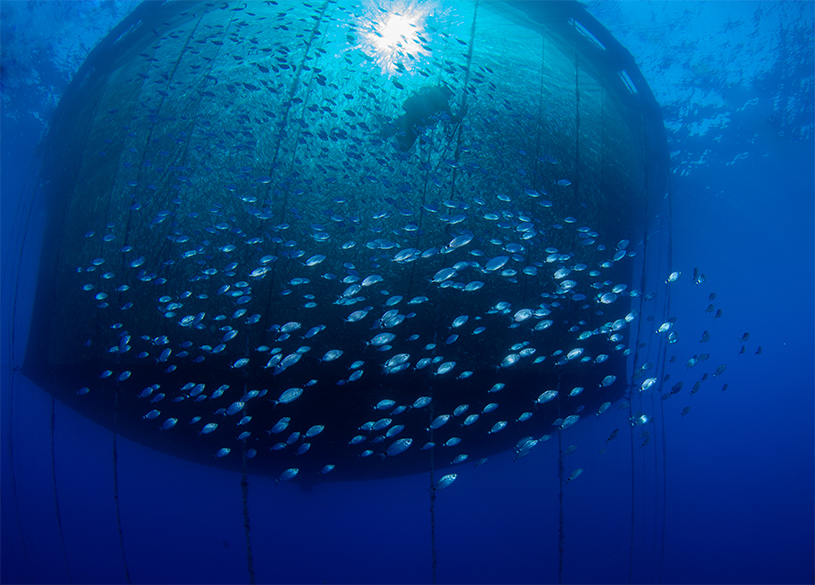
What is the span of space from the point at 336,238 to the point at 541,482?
32.9 ft

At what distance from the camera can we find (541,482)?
1044cm

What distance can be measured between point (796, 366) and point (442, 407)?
2370 cm

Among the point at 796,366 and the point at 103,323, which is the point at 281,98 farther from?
the point at 796,366

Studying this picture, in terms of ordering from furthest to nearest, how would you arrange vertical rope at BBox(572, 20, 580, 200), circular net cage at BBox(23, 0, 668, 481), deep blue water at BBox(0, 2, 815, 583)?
1. deep blue water at BBox(0, 2, 815, 583)
2. vertical rope at BBox(572, 20, 580, 200)
3. circular net cage at BBox(23, 0, 668, 481)

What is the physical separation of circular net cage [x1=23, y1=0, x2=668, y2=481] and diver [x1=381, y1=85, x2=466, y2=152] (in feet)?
0.13

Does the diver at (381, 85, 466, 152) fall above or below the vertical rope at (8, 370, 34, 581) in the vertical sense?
above

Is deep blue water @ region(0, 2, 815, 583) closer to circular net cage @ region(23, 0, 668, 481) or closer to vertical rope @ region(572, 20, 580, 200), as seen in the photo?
vertical rope @ region(572, 20, 580, 200)

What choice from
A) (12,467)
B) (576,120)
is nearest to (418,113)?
(576,120)

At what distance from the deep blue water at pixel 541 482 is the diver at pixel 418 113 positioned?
6990 millimetres

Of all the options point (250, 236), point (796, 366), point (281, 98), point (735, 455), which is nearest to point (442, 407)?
point (250, 236)

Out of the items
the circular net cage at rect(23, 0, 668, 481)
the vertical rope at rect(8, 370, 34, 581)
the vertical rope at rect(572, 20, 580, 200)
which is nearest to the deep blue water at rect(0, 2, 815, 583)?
the vertical rope at rect(8, 370, 34, 581)

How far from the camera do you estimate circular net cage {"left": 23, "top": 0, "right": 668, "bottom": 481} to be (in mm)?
5734

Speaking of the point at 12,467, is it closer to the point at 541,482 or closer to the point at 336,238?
the point at 336,238

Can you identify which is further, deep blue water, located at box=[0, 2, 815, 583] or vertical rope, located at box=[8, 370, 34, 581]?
vertical rope, located at box=[8, 370, 34, 581]
